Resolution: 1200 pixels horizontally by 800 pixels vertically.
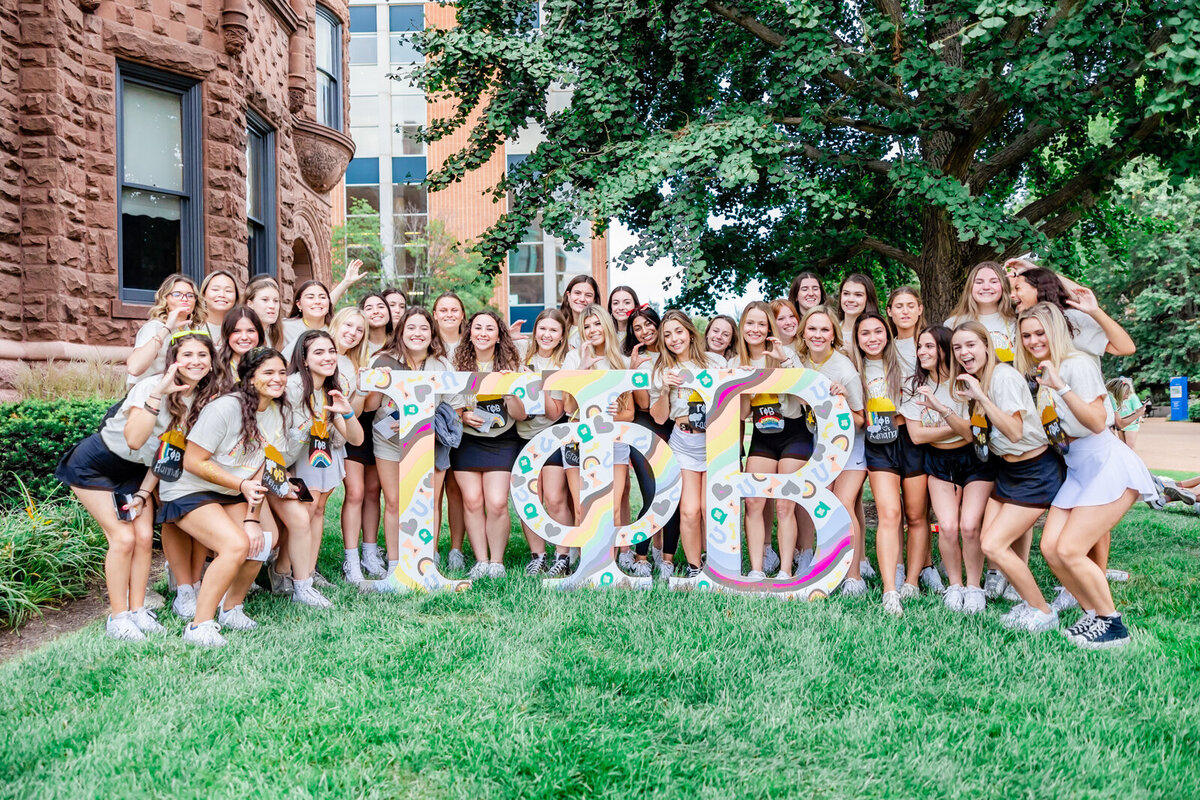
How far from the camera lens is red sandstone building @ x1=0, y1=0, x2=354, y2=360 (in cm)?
708

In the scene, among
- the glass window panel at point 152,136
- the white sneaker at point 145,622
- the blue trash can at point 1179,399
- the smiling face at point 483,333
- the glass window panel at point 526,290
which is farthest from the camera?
the glass window panel at point 526,290

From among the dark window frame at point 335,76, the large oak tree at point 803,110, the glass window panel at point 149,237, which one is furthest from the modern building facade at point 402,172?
the large oak tree at point 803,110

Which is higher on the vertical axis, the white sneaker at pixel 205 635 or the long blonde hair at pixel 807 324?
the long blonde hair at pixel 807 324

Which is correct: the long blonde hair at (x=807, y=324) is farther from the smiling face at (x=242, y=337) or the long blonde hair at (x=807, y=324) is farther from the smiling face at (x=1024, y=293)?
the smiling face at (x=242, y=337)

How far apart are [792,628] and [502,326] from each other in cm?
280

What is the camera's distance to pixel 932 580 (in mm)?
5305

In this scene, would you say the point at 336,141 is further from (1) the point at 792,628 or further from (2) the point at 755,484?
(1) the point at 792,628

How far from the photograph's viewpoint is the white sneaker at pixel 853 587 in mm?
5012

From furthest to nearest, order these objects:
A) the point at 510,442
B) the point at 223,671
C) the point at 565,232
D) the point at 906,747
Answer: the point at 565,232, the point at 510,442, the point at 223,671, the point at 906,747

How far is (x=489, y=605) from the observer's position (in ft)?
15.5

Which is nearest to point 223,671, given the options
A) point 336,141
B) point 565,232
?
point 565,232

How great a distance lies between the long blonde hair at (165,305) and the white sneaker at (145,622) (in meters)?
1.59

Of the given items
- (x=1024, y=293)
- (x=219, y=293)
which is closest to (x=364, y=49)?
(x=219, y=293)

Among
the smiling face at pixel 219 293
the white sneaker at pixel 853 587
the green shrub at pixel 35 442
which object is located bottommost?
the white sneaker at pixel 853 587
